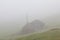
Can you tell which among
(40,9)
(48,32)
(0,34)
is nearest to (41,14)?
(40,9)

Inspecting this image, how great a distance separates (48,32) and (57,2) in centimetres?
22

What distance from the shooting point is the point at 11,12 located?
64 centimetres

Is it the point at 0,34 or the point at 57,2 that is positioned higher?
the point at 57,2

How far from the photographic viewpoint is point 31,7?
64 centimetres

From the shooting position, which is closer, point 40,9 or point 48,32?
point 48,32

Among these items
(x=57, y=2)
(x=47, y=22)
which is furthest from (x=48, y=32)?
(x=57, y=2)

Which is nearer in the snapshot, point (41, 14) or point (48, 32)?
point (48, 32)

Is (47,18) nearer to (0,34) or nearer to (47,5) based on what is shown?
(47,5)

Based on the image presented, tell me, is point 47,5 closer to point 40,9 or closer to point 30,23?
point 40,9

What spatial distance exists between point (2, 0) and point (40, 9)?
0.22m

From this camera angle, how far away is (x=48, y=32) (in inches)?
20.9

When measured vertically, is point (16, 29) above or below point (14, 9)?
below

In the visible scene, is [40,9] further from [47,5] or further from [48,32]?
[48,32]

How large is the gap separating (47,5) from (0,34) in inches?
12.2
